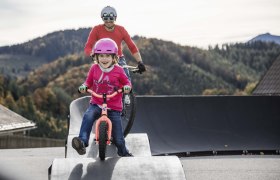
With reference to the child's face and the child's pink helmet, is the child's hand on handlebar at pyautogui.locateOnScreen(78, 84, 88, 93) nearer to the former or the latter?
the child's face

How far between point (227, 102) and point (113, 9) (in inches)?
347

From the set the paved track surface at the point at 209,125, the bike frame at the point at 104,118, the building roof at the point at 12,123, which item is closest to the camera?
the bike frame at the point at 104,118

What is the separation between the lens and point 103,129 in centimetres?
615

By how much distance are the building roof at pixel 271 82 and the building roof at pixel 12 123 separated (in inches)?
759

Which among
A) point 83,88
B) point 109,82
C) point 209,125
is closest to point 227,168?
point 209,125

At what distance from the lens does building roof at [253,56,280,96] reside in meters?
43.4

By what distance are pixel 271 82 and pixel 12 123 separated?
71.9 feet

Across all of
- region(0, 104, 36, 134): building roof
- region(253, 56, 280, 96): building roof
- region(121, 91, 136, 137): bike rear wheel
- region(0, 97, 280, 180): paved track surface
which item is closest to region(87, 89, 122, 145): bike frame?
region(121, 91, 136, 137): bike rear wheel

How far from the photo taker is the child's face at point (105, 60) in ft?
21.5

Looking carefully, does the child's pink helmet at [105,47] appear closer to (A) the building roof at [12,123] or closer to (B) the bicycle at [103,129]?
(B) the bicycle at [103,129]

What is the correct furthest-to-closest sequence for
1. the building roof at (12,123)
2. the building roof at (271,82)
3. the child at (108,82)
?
1. the building roof at (271,82)
2. the building roof at (12,123)
3. the child at (108,82)

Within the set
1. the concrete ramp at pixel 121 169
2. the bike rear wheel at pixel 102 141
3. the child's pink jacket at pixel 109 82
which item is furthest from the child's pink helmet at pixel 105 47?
the concrete ramp at pixel 121 169

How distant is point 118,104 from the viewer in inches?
261

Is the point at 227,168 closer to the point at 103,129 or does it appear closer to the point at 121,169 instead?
the point at 103,129
